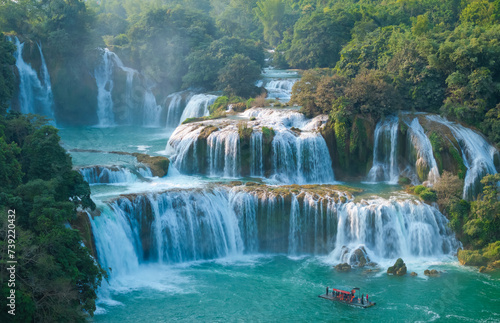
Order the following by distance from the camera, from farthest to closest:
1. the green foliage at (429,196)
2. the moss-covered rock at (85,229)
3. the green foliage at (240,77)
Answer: the green foliage at (240,77) → the green foliage at (429,196) → the moss-covered rock at (85,229)

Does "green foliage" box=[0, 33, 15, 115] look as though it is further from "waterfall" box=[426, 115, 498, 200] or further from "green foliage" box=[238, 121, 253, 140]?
"waterfall" box=[426, 115, 498, 200]

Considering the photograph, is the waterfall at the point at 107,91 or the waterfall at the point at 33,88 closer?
the waterfall at the point at 33,88

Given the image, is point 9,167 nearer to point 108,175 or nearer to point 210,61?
point 108,175

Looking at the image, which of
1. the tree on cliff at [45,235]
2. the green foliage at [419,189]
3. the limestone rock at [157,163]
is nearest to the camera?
the tree on cliff at [45,235]

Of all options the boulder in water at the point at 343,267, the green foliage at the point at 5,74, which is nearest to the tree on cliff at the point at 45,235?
the green foliage at the point at 5,74

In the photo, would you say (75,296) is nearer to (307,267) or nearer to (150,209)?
(150,209)

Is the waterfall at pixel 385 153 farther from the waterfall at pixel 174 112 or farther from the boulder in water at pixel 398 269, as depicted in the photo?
the waterfall at pixel 174 112

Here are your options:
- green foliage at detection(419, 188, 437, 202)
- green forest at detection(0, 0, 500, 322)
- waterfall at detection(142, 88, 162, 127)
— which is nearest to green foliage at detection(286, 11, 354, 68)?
green forest at detection(0, 0, 500, 322)

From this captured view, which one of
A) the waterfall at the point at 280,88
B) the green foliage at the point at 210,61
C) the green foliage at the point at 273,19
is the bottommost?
the waterfall at the point at 280,88
